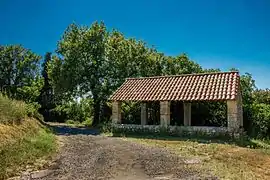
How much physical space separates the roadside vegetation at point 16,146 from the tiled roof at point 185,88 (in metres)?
10.00

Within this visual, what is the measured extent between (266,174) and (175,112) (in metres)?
18.2

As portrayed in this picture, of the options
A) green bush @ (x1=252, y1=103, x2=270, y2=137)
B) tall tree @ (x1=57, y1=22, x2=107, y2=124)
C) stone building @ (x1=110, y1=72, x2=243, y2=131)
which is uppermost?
tall tree @ (x1=57, y1=22, x2=107, y2=124)

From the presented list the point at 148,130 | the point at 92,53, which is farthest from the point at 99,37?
the point at 148,130

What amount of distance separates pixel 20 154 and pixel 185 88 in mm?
14869

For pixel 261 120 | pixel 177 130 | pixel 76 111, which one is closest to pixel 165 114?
pixel 177 130

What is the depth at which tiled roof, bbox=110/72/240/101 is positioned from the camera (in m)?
21.9

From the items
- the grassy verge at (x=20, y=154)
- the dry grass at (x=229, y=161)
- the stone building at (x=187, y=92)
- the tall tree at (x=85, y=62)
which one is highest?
the tall tree at (x=85, y=62)

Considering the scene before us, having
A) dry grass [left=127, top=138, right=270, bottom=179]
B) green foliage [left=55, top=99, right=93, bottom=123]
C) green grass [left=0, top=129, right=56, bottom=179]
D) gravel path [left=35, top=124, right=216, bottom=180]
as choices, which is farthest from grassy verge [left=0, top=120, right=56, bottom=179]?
green foliage [left=55, top=99, right=93, bottom=123]

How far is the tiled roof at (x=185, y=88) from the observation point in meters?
21.9

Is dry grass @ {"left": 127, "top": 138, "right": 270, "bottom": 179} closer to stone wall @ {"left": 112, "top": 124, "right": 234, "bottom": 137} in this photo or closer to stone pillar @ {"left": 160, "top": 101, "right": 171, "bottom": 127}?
stone wall @ {"left": 112, "top": 124, "right": 234, "bottom": 137}

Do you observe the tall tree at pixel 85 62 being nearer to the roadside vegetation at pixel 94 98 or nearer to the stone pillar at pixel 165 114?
the roadside vegetation at pixel 94 98

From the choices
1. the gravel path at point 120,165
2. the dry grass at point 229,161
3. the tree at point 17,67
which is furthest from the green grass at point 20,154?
the tree at point 17,67

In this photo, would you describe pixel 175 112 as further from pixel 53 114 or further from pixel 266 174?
pixel 53 114

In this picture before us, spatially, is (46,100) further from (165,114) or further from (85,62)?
(165,114)
